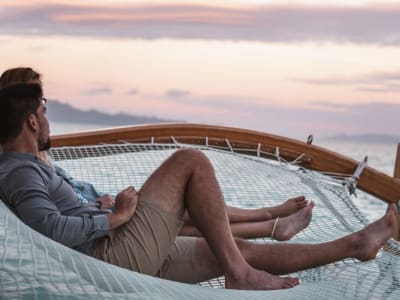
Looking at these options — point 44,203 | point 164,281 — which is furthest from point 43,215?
point 164,281

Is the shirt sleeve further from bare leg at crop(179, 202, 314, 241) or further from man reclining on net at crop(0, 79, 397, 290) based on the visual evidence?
bare leg at crop(179, 202, 314, 241)

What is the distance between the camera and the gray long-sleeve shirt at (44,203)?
102 inches

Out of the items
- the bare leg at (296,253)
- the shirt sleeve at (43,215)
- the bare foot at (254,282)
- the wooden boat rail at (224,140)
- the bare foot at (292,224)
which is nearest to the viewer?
the shirt sleeve at (43,215)

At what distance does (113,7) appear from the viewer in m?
8.62

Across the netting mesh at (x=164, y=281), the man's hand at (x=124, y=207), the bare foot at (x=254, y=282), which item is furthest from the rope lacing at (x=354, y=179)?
the man's hand at (x=124, y=207)

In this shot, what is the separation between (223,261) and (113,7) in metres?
6.08

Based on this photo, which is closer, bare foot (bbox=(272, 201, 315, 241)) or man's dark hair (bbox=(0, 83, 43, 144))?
man's dark hair (bbox=(0, 83, 43, 144))

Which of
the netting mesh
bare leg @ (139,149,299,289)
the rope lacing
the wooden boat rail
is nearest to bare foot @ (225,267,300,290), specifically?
bare leg @ (139,149,299,289)

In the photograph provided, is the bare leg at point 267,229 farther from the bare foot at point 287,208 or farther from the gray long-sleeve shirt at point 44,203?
the gray long-sleeve shirt at point 44,203

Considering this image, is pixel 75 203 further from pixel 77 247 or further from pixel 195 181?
pixel 195 181

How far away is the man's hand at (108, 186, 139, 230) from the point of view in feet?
8.90

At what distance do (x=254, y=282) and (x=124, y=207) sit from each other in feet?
1.44

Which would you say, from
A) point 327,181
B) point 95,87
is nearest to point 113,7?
point 95,87

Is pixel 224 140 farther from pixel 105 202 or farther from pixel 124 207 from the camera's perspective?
pixel 124 207
